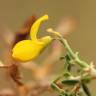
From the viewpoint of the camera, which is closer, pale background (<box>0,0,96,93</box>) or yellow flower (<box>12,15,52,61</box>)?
yellow flower (<box>12,15,52,61</box>)

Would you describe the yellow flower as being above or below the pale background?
below

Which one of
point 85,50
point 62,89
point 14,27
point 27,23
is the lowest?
point 62,89

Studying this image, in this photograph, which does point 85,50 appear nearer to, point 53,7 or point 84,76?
point 53,7

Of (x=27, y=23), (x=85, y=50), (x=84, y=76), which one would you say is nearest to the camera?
(x=84, y=76)

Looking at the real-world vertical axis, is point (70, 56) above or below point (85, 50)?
below

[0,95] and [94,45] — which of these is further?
[94,45]

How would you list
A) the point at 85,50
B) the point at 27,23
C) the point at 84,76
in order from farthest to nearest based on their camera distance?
the point at 85,50 < the point at 27,23 < the point at 84,76

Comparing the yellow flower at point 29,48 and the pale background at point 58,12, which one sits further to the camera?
the pale background at point 58,12

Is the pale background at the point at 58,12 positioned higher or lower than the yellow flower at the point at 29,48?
higher

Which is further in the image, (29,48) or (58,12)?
(58,12)

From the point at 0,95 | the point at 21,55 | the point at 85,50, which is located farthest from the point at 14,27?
the point at 21,55

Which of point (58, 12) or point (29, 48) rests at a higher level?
point (58, 12)
